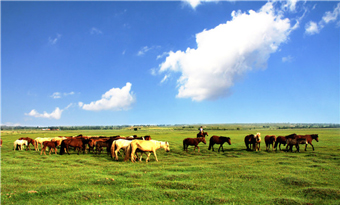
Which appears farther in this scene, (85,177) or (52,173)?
(52,173)

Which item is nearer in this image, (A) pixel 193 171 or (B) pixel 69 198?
(B) pixel 69 198

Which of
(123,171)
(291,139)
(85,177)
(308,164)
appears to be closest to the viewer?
(85,177)

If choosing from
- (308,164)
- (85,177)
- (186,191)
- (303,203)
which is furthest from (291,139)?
(85,177)

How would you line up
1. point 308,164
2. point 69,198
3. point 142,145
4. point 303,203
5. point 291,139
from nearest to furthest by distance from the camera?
1. point 303,203
2. point 69,198
3. point 308,164
4. point 142,145
5. point 291,139

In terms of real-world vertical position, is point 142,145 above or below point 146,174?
above

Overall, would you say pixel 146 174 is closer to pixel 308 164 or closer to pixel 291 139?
pixel 308 164

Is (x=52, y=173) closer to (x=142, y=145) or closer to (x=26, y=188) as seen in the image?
(x=26, y=188)

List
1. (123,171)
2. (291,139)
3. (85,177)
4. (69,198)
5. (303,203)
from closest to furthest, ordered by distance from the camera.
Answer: (303,203) < (69,198) < (85,177) < (123,171) < (291,139)

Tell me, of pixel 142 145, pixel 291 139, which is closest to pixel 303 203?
pixel 142 145

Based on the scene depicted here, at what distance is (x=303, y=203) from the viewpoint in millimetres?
6730

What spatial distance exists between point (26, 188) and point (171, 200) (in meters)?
6.29

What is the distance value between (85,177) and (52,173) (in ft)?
9.02

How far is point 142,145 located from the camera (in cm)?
1456

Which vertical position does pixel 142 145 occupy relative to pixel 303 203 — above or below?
above
